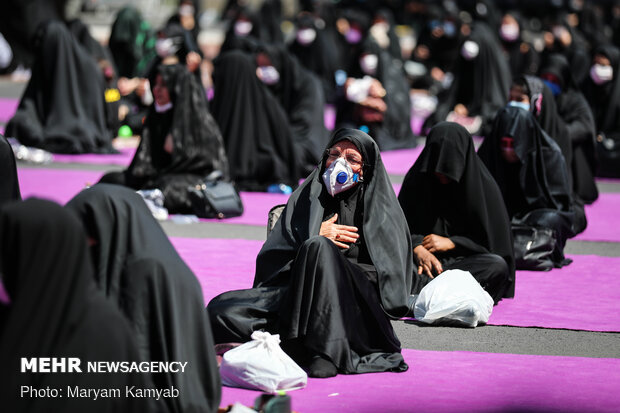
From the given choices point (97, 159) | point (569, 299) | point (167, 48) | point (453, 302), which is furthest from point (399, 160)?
point (453, 302)

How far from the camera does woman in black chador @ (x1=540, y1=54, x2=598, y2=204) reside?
31.2ft

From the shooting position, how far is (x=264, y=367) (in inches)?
186

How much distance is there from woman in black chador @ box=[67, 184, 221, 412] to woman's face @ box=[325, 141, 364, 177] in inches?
63.7

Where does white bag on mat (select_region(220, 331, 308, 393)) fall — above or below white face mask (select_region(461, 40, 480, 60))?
above

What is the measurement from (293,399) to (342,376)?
1.22 feet

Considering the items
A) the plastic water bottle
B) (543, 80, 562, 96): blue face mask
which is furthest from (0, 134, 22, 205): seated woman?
(543, 80, 562, 96): blue face mask

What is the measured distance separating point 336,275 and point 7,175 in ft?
5.47

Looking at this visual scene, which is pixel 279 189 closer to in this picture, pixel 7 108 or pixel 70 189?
pixel 70 189

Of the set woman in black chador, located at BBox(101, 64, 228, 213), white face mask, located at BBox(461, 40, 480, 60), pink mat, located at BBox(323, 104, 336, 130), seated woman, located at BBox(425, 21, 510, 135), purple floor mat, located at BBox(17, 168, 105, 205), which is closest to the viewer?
woman in black chador, located at BBox(101, 64, 228, 213)

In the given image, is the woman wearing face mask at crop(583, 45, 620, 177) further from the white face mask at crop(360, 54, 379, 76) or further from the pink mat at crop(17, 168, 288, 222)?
the pink mat at crop(17, 168, 288, 222)

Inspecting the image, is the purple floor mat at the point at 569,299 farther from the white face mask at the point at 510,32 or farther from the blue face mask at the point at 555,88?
the white face mask at the point at 510,32

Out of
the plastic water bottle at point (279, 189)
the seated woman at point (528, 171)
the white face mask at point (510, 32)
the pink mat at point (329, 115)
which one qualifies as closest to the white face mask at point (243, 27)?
the pink mat at point (329, 115)

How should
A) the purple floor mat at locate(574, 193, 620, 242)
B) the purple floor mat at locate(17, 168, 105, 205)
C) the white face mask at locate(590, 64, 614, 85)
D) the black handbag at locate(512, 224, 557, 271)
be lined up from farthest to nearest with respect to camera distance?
1. the white face mask at locate(590, 64, 614, 85)
2. the purple floor mat at locate(17, 168, 105, 205)
3. the purple floor mat at locate(574, 193, 620, 242)
4. the black handbag at locate(512, 224, 557, 271)

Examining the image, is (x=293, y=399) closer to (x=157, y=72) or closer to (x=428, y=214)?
(x=428, y=214)
